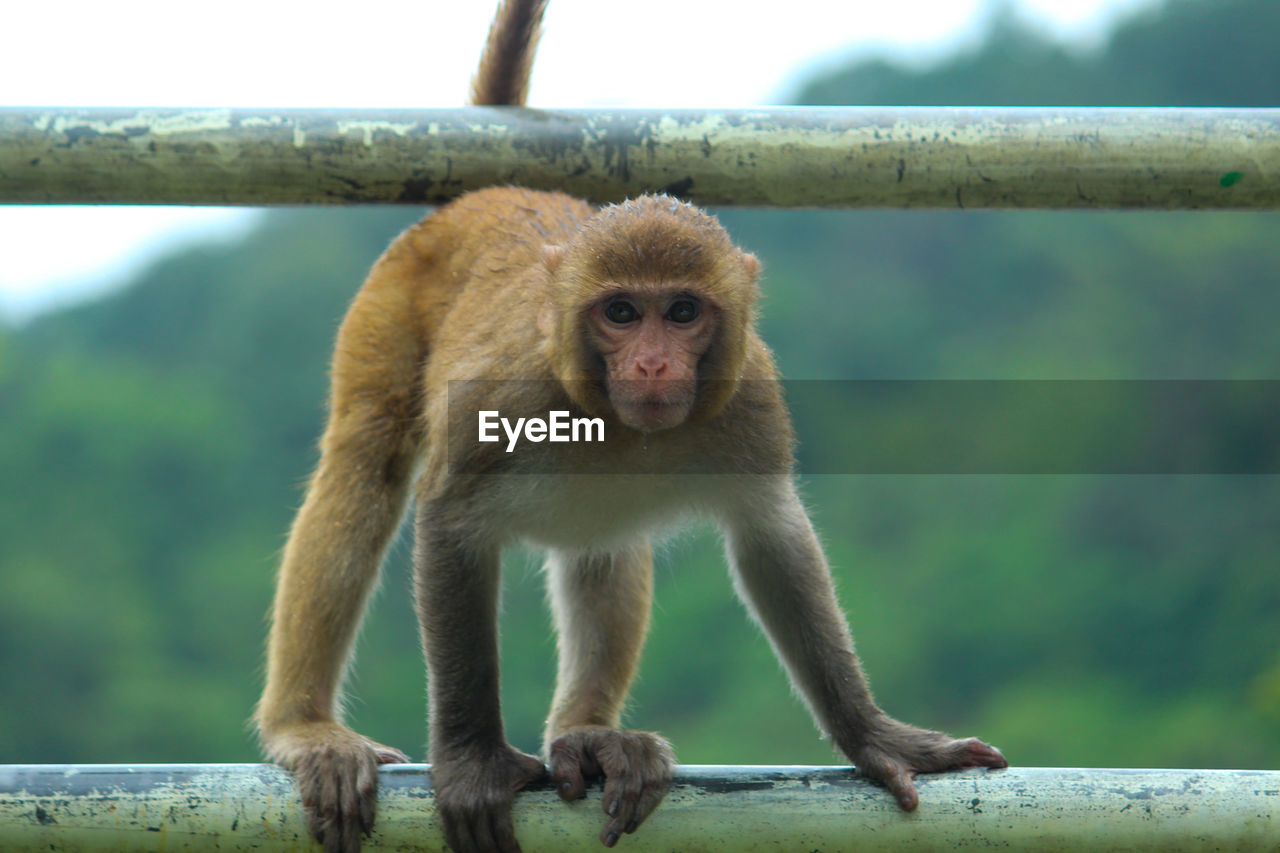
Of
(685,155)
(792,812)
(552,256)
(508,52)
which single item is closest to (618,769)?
(792,812)

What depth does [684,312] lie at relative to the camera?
348cm

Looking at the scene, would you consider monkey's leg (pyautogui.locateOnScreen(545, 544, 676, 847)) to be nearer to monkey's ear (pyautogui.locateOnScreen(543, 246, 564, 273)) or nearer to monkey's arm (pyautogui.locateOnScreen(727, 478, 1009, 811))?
monkey's arm (pyautogui.locateOnScreen(727, 478, 1009, 811))

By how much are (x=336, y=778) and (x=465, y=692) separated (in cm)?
37

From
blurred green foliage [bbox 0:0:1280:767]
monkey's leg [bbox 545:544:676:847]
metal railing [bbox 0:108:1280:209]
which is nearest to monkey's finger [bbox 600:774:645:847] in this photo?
monkey's leg [bbox 545:544:676:847]

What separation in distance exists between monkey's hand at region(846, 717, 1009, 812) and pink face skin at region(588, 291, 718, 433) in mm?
909

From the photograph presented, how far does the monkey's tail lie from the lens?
4422 mm

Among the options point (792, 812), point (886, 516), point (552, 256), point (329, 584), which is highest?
point (886, 516)

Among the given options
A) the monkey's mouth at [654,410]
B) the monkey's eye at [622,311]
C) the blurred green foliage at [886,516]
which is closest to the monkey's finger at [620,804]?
the monkey's mouth at [654,410]

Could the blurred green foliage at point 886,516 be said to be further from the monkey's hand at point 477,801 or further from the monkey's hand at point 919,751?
the monkey's hand at point 477,801

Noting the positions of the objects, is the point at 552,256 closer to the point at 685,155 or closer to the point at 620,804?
the point at 685,155

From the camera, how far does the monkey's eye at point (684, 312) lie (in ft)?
11.4

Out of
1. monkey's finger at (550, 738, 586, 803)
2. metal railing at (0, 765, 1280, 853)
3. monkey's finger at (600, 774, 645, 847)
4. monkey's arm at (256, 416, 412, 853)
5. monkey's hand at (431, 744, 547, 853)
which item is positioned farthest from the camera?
monkey's arm at (256, 416, 412, 853)

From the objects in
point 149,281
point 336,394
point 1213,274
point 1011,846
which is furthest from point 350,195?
point 149,281

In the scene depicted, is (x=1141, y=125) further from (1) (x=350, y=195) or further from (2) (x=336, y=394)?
(2) (x=336, y=394)
